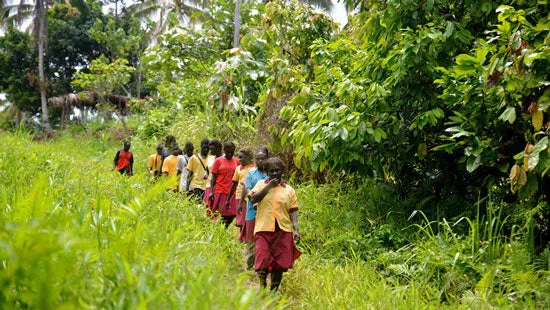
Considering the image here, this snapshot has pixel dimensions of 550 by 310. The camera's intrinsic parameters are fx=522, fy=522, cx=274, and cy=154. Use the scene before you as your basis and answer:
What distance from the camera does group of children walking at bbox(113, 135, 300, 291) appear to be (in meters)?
4.83

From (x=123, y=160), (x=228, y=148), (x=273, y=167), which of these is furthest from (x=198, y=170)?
(x=123, y=160)

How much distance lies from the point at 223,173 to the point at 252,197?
2.19 meters

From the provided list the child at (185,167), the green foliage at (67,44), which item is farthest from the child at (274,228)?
the green foliage at (67,44)

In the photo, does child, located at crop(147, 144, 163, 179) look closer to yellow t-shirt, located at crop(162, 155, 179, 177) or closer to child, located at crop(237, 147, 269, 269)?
yellow t-shirt, located at crop(162, 155, 179, 177)

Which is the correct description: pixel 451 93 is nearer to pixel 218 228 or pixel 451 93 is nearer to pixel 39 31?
pixel 218 228

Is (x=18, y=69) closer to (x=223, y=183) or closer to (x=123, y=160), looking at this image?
(x=123, y=160)

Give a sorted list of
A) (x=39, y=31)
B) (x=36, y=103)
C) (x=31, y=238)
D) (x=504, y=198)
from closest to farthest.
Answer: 1. (x=31, y=238)
2. (x=504, y=198)
3. (x=39, y=31)
4. (x=36, y=103)

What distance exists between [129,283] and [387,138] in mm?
4583

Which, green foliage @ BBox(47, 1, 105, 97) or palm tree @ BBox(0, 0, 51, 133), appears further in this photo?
green foliage @ BBox(47, 1, 105, 97)

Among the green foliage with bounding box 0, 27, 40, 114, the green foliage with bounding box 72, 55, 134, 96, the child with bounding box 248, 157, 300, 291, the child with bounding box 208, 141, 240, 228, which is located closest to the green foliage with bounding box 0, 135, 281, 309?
the child with bounding box 248, 157, 300, 291

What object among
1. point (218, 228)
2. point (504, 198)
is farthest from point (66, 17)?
point (504, 198)

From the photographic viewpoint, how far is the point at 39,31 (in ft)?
72.2

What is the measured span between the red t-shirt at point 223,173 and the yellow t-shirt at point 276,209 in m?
2.11

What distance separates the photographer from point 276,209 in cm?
484
